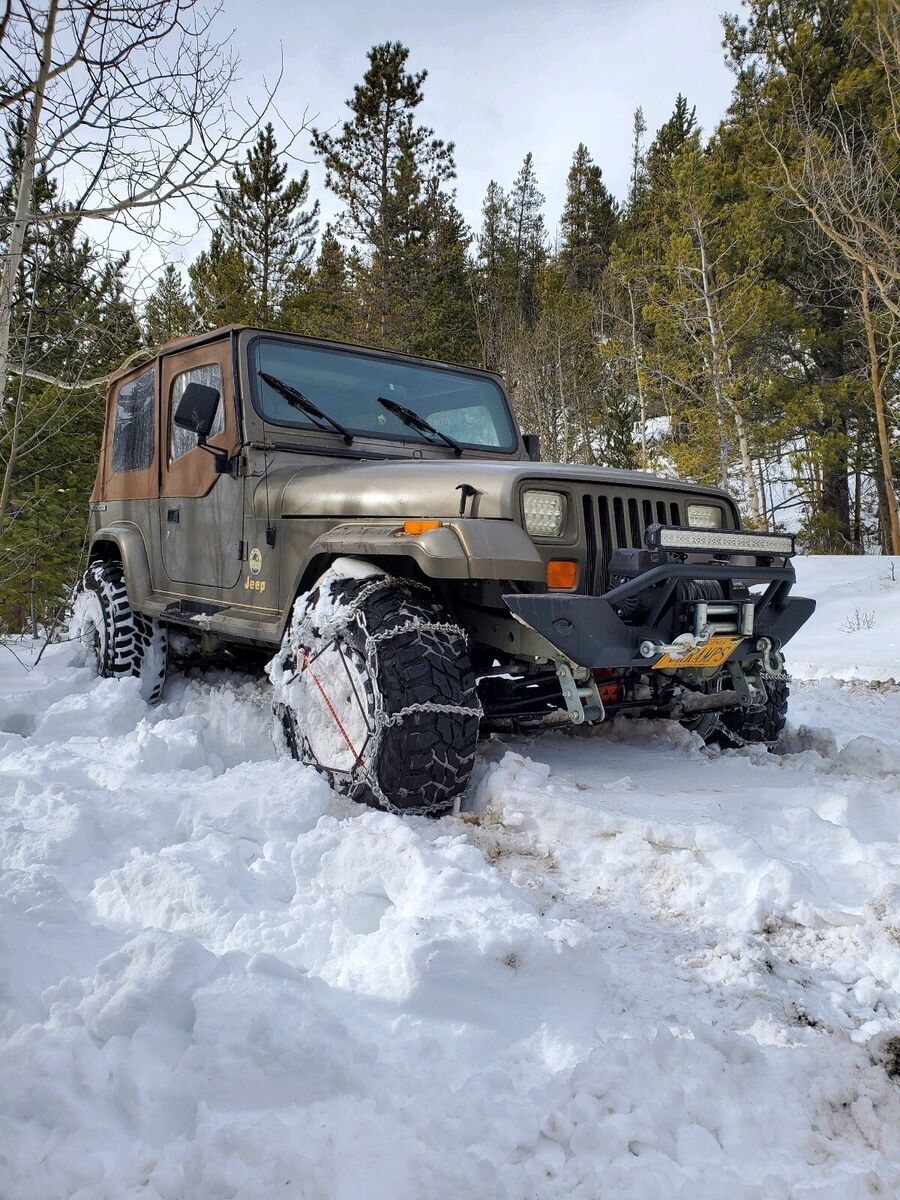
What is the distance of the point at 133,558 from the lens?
4914 mm

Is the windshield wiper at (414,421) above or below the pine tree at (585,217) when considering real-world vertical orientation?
below

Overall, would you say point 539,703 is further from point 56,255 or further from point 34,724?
point 56,255

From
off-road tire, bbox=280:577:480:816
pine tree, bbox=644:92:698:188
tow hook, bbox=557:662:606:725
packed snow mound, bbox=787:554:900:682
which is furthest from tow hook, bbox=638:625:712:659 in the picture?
pine tree, bbox=644:92:698:188

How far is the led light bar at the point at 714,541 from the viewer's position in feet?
9.42

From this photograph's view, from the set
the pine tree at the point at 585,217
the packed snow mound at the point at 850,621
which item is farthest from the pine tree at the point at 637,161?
the packed snow mound at the point at 850,621

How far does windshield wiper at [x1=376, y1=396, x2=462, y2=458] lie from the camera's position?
421 cm

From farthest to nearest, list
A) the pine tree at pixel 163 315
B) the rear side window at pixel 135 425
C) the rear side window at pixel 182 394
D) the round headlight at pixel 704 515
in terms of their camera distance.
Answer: the pine tree at pixel 163 315
the rear side window at pixel 135 425
the rear side window at pixel 182 394
the round headlight at pixel 704 515

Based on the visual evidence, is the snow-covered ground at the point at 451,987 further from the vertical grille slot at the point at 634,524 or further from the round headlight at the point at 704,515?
the round headlight at the point at 704,515

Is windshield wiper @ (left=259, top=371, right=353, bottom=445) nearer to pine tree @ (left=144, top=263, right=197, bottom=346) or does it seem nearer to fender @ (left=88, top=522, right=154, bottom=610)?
fender @ (left=88, top=522, right=154, bottom=610)

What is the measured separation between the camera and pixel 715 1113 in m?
1.47

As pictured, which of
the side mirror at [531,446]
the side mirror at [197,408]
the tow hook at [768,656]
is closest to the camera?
the tow hook at [768,656]

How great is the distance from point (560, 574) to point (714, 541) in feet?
1.82

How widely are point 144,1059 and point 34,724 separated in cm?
317

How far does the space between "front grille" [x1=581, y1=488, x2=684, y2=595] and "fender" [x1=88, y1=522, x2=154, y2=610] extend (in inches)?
110
